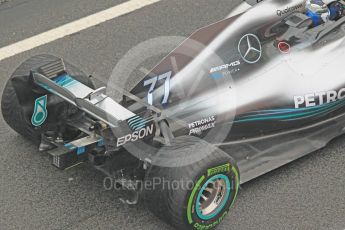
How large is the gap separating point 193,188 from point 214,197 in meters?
0.30

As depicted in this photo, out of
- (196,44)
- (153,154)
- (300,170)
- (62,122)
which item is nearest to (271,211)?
(300,170)

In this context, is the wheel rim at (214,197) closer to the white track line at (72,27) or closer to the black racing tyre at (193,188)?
the black racing tyre at (193,188)

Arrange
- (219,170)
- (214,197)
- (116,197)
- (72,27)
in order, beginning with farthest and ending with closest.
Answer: (72,27) < (116,197) < (214,197) < (219,170)

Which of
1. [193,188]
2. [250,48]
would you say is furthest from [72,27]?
[193,188]

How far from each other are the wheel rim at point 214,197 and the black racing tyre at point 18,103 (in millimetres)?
1478

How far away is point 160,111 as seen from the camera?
177 inches

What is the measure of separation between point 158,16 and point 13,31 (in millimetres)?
1612

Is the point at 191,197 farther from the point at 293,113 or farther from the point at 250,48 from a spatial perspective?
the point at 250,48

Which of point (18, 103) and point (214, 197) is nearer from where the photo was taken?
point (214, 197)

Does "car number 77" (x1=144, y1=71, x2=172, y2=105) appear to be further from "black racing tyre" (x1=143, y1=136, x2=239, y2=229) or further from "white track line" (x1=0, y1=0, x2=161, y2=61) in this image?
"white track line" (x1=0, y1=0, x2=161, y2=61)

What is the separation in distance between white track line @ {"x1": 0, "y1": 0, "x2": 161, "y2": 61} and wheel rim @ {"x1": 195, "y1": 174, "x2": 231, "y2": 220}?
3.37 metres

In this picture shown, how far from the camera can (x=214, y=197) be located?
4547 millimetres

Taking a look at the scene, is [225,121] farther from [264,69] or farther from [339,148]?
[339,148]

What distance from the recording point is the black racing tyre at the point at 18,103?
5.23m
